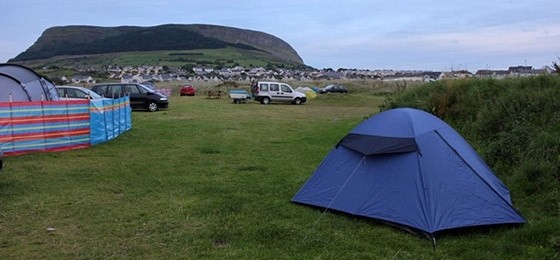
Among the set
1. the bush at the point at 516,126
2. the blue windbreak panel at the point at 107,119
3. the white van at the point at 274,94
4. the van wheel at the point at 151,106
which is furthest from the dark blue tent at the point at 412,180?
the white van at the point at 274,94

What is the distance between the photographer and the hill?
481 ft

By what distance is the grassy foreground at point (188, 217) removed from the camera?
5034 millimetres

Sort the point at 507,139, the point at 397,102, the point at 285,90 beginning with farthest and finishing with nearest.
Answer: the point at 285,90
the point at 397,102
the point at 507,139

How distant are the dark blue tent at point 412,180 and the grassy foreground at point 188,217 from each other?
0.19m

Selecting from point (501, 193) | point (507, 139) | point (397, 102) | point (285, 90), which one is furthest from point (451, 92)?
point (285, 90)

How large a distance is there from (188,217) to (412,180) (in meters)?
2.78

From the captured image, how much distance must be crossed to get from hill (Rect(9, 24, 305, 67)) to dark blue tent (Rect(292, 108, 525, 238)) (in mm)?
139671

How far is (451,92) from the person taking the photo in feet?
43.1

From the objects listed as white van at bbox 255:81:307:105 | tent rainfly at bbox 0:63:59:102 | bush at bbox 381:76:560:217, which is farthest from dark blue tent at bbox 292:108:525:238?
white van at bbox 255:81:307:105

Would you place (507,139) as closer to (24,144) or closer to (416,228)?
(416,228)

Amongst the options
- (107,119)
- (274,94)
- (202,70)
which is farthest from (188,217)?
(202,70)

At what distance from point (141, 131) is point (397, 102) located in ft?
26.8

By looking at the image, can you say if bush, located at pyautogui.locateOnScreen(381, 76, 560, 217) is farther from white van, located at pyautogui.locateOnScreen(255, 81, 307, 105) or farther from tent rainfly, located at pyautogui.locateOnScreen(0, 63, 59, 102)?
white van, located at pyautogui.locateOnScreen(255, 81, 307, 105)

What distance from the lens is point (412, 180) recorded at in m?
5.73
